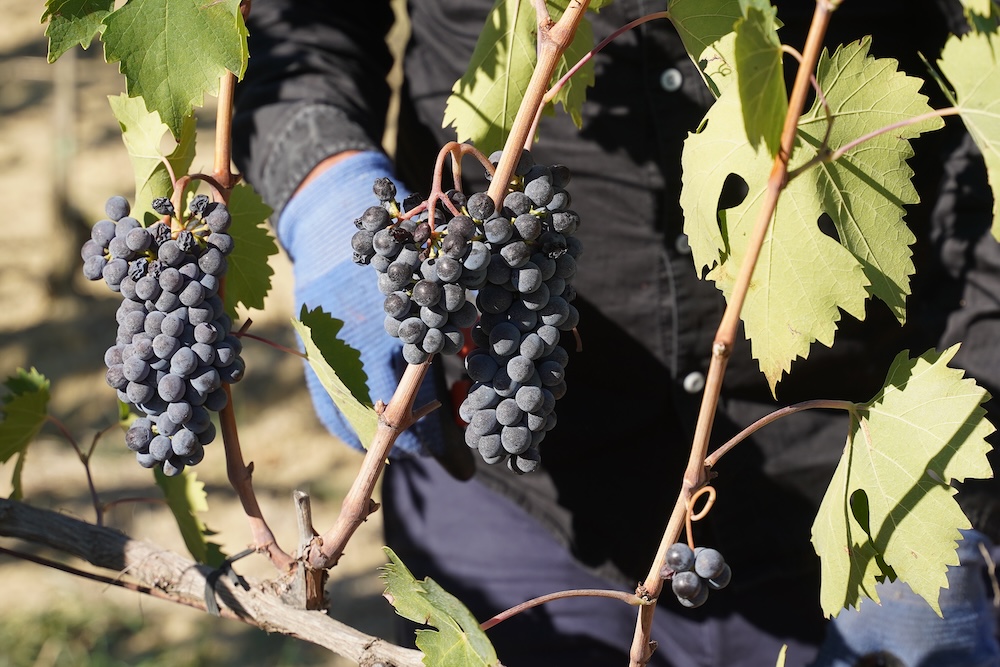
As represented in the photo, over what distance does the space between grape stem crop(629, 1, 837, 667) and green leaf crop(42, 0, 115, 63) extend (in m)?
0.50

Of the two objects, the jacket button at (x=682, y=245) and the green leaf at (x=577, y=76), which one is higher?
the green leaf at (x=577, y=76)

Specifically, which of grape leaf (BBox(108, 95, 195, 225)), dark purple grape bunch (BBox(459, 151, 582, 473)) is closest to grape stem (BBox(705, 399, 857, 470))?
dark purple grape bunch (BBox(459, 151, 582, 473))

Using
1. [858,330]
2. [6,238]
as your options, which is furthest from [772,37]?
[6,238]

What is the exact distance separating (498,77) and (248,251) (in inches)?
12.1

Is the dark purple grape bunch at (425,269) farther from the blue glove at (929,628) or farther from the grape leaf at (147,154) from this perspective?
the blue glove at (929,628)

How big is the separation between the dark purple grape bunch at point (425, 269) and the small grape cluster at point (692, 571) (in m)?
0.24

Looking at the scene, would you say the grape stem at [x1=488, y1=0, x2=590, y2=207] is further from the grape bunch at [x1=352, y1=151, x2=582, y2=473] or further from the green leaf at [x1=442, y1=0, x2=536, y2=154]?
the green leaf at [x1=442, y1=0, x2=536, y2=154]

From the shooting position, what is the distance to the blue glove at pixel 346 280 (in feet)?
4.00

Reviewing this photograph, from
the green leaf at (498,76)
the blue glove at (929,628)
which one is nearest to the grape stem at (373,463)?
the green leaf at (498,76)

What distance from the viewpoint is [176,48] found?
2.27 feet

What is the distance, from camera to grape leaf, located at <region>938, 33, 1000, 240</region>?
2.14 ft

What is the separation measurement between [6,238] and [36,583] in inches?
77.6

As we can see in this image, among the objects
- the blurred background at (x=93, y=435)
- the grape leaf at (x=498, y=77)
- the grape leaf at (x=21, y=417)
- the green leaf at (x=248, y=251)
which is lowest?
the blurred background at (x=93, y=435)

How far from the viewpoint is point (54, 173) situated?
13.6 ft
